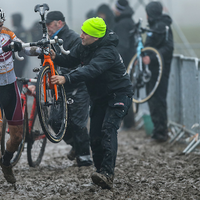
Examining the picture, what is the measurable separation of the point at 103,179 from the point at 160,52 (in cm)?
385

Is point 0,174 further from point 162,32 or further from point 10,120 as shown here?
point 162,32

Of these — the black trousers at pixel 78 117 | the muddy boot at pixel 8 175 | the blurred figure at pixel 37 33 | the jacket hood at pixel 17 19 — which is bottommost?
the muddy boot at pixel 8 175

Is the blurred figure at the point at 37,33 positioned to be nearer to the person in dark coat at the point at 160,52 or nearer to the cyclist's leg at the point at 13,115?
the cyclist's leg at the point at 13,115

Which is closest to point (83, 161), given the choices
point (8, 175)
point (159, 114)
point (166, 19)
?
point (8, 175)

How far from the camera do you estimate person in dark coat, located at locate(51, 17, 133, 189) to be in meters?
4.68

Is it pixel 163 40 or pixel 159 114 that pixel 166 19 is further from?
pixel 159 114

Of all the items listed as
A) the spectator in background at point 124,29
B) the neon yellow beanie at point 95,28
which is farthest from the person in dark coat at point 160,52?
the neon yellow beanie at point 95,28

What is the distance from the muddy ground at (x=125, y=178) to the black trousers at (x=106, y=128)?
0.35m

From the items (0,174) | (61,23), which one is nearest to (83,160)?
(0,174)

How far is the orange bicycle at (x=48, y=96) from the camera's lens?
180 inches

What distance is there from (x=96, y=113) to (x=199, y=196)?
1.58 metres

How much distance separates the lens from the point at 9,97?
5.00 m

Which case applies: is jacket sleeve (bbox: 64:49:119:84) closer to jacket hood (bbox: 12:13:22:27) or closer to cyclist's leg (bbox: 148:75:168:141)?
cyclist's leg (bbox: 148:75:168:141)

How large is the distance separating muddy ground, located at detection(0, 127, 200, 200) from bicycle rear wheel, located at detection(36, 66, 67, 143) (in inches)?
26.4
